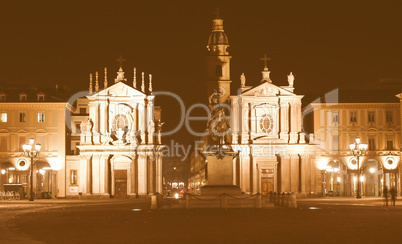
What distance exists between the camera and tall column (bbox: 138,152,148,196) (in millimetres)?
87250

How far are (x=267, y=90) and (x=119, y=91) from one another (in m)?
17.6

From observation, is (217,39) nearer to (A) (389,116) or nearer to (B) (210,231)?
(A) (389,116)

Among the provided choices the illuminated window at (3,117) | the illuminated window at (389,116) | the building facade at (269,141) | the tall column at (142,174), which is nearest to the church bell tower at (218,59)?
the building facade at (269,141)

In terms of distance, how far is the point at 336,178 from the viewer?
91.1 m

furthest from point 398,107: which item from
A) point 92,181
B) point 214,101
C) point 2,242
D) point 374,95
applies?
point 2,242

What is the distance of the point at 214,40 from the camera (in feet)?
319

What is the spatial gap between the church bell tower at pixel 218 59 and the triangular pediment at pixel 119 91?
11156 millimetres

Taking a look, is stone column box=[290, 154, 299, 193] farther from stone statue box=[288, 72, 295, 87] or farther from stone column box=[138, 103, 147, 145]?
stone column box=[138, 103, 147, 145]

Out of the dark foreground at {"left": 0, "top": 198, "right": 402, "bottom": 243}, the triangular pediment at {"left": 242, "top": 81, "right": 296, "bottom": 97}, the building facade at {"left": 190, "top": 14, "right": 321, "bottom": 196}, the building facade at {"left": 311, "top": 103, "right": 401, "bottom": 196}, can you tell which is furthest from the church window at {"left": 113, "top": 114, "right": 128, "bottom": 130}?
the dark foreground at {"left": 0, "top": 198, "right": 402, "bottom": 243}

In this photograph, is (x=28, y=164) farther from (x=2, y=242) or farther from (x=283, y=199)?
(x=2, y=242)

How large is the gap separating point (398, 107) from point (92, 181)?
3666cm

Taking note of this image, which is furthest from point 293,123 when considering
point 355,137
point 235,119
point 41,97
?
point 41,97

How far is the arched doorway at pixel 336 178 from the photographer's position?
294ft

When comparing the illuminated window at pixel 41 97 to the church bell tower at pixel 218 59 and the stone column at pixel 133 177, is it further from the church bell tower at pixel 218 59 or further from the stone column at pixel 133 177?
the church bell tower at pixel 218 59
